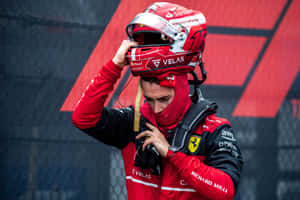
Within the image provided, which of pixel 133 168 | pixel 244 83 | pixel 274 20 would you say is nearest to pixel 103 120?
pixel 133 168

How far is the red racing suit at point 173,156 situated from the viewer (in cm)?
123

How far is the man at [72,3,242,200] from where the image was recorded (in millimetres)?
1243

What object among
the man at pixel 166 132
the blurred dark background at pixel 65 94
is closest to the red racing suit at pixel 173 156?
the man at pixel 166 132

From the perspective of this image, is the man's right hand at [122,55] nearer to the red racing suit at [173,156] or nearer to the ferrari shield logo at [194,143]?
the red racing suit at [173,156]

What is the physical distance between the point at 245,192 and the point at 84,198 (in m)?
1.20

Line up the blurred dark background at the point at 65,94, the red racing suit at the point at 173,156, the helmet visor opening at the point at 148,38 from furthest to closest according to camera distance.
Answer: the blurred dark background at the point at 65,94, the helmet visor opening at the point at 148,38, the red racing suit at the point at 173,156

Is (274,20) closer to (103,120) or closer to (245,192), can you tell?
(245,192)

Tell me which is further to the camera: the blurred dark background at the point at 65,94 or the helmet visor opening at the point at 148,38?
the blurred dark background at the point at 65,94

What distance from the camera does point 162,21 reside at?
1.27 metres

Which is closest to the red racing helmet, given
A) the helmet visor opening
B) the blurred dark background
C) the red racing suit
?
the helmet visor opening

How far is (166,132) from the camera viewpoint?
1.42 metres

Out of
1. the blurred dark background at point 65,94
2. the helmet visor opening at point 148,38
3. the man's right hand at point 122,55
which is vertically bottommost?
the blurred dark background at point 65,94

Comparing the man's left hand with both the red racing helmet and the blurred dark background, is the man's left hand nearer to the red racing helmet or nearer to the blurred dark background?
the red racing helmet

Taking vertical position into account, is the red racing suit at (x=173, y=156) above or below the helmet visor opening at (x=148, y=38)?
below
